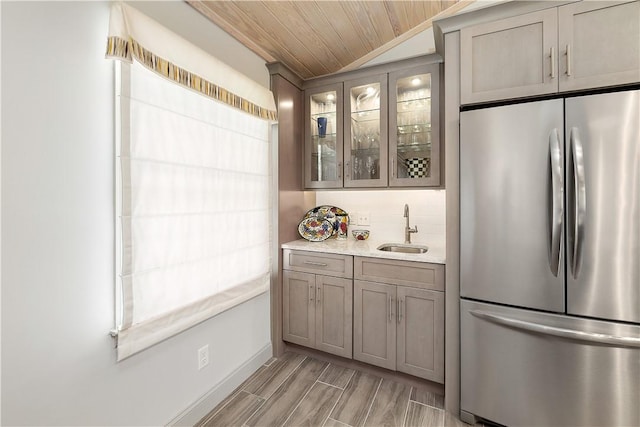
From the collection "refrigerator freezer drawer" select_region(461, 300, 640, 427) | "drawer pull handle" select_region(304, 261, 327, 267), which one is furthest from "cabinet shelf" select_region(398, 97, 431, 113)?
"refrigerator freezer drawer" select_region(461, 300, 640, 427)

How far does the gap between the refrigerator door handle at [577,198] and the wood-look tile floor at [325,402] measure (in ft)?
3.77

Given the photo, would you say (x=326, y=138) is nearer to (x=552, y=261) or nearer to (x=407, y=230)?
(x=407, y=230)

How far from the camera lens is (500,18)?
1590 mm

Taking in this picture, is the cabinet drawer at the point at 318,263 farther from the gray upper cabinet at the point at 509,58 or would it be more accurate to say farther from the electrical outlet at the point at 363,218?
the gray upper cabinet at the point at 509,58

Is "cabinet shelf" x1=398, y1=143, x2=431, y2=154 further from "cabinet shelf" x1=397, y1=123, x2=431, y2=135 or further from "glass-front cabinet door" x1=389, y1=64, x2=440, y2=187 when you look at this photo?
"cabinet shelf" x1=397, y1=123, x2=431, y2=135

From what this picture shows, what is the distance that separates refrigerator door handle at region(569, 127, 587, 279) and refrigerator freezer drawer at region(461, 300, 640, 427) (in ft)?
1.06

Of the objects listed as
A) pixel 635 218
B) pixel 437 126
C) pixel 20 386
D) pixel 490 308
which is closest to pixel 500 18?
pixel 437 126

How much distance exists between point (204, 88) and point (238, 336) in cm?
161

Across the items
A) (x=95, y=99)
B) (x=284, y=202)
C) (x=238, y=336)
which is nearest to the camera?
(x=95, y=99)

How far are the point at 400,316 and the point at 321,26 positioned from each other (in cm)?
204

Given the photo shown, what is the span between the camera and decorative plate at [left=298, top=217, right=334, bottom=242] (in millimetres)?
2621

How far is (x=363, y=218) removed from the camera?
2766 millimetres

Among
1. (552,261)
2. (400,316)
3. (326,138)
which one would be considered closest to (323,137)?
(326,138)

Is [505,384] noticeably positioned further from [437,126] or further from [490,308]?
[437,126]
